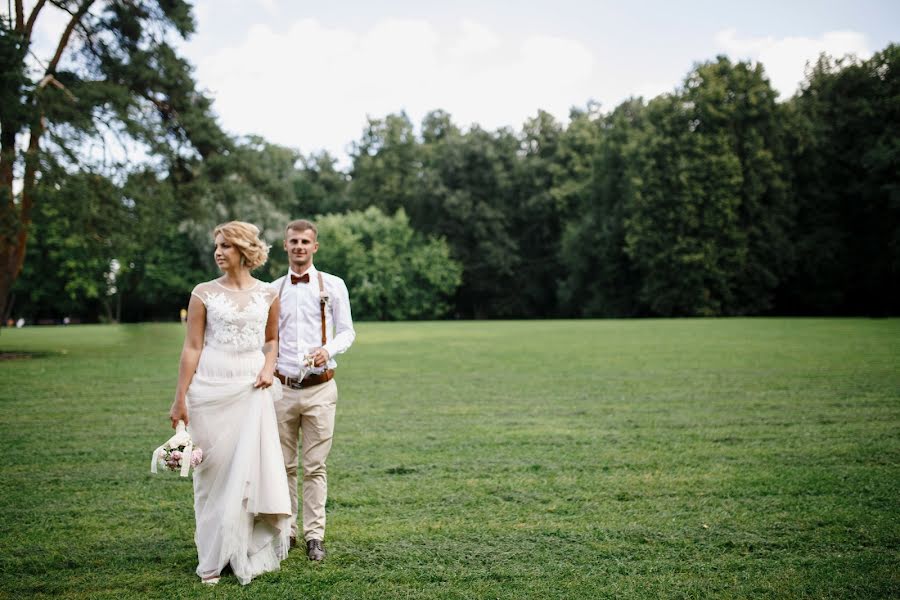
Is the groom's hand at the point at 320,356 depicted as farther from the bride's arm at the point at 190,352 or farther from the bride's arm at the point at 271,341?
the bride's arm at the point at 190,352

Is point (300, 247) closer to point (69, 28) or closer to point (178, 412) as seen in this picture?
point (178, 412)

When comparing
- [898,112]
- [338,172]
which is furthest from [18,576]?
[338,172]

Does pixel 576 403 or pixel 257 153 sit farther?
pixel 257 153

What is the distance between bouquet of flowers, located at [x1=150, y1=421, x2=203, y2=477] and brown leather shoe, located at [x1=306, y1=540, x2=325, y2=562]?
1.00m

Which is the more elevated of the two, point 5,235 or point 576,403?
point 5,235

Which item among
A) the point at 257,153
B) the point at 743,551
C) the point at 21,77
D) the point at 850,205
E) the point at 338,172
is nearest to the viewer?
the point at 743,551

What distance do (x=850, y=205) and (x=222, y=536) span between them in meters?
53.7

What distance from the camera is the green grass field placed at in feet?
14.7

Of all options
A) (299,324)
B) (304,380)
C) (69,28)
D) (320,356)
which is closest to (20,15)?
(69,28)

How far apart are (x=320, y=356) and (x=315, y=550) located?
1.32m

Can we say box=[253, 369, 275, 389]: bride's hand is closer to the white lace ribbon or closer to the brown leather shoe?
the white lace ribbon

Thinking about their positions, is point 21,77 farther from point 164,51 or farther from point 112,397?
point 112,397

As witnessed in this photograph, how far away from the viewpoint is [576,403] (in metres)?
11.1

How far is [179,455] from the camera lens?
427 cm
